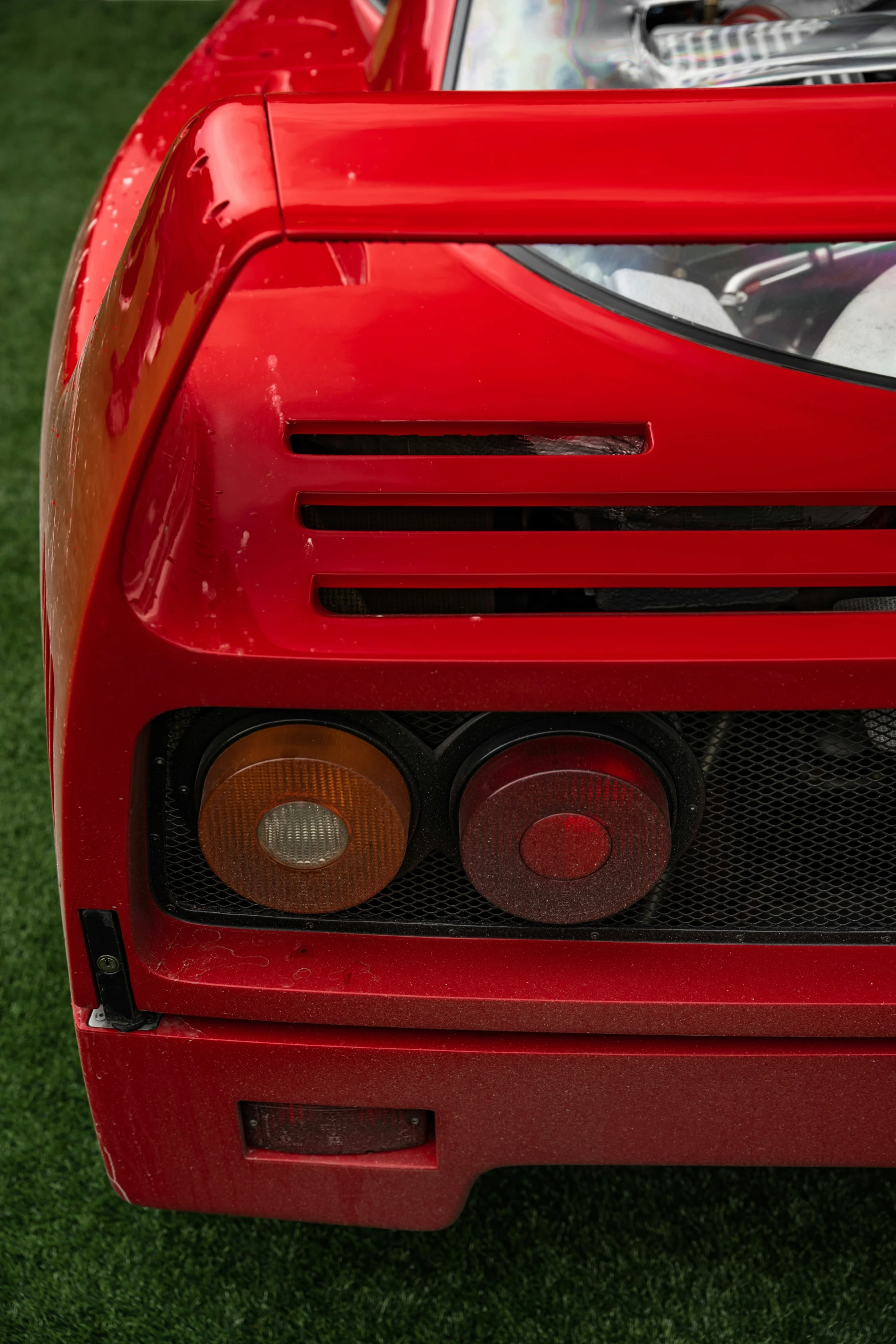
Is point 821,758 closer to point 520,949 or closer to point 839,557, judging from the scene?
point 839,557

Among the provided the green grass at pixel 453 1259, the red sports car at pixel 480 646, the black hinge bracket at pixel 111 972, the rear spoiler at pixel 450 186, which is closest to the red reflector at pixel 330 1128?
the red sports car at pixel 480 646

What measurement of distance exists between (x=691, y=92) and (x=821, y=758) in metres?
0.60

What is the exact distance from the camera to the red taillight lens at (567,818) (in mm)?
1013

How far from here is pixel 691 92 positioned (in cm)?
98

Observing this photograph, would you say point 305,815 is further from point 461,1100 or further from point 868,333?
point 868,333

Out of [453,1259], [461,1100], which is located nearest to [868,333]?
[461,1100]

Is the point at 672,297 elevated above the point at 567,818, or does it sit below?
above

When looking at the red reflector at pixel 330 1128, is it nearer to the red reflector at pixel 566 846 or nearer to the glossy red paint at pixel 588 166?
the red reflector at pixel 566 846

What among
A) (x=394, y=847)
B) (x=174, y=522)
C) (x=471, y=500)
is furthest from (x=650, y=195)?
(x=394, y=847)

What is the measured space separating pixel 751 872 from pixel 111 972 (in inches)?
25.4

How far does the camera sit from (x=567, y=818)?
1.01 m

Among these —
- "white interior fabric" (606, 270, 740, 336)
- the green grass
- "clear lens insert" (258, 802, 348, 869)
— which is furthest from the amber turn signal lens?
the green grass

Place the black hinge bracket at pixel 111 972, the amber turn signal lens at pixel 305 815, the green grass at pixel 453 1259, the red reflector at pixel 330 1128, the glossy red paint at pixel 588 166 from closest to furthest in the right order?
the glossy red paint at pixel 588 166 → the amber turn signal lens at pixel 305 815 → the black hinge bracket at pixel 111 972 → the red reflector at pixel 330 1128 → the green grass at pixel 453 1259

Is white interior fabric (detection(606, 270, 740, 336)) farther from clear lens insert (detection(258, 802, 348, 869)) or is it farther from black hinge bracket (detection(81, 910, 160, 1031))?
black hinge bracket (detection(81, 910, 160, 1031))
